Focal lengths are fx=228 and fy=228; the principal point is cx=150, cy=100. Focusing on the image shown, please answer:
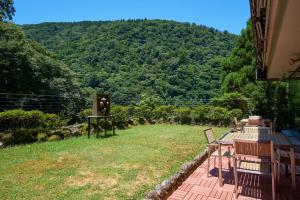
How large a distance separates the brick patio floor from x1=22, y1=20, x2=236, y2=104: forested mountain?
17143 mm

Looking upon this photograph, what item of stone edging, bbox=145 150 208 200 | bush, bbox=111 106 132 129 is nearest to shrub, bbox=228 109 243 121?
bush, bbox=111 106 132 129

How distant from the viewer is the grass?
335 cm

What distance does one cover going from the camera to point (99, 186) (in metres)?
3.55

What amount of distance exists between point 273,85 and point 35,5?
897 inches

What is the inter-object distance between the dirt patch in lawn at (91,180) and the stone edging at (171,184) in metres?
0.80

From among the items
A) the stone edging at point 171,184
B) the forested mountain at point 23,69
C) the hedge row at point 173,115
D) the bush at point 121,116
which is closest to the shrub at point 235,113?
the hedge row at point 173,115

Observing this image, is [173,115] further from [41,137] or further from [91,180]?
[91,180]

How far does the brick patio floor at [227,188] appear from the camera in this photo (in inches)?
129

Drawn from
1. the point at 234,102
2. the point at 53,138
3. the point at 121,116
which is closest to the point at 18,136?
the point at 53,138

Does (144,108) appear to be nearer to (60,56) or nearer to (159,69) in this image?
(159,69)

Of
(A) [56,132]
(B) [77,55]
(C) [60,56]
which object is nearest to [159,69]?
(B) [77,55]

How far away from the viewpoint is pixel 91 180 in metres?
3.81

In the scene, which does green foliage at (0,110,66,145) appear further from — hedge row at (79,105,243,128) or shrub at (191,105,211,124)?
shrub at (191,105,211,124)

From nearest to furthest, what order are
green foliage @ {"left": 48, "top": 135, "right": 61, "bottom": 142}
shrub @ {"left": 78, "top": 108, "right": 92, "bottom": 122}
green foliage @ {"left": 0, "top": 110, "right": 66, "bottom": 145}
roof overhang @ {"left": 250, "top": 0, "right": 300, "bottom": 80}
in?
1. roof overhang @ {"left": 250, "top": 0, "right": 300, "bottom": 80}
2. green foliage @ {"left": 0, "top": 110, "right": 66, "bottom": 145}
3. green foliage @ {"left": 48, "top": 135, "right": 61, "bottom": 142}
4. shrub @ {"left": 78, "top": 108, "right": 92, "bottom": 122}
